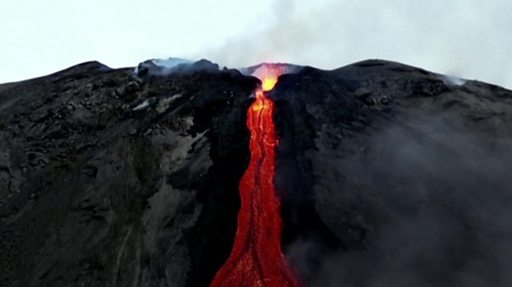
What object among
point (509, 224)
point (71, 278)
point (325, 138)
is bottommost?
point (71, 278)

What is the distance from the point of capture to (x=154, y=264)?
15.7 metres

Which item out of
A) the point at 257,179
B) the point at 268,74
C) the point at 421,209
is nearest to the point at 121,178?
the point at 257,179

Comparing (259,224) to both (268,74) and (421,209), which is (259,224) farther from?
(268,74)

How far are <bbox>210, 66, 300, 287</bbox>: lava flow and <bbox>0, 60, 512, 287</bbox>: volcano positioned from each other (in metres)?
0.03

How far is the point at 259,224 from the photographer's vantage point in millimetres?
16391

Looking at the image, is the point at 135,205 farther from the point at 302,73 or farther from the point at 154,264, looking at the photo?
the point at 302,73

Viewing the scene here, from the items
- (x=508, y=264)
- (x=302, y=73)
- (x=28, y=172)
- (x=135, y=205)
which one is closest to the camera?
(x=508, y=264)

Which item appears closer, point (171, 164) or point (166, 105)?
point (171, 164)

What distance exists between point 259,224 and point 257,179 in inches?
46.5

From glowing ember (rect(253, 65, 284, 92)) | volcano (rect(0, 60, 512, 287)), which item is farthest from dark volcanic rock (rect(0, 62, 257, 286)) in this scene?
glowing ember (rect(253, 65, 284, 92))

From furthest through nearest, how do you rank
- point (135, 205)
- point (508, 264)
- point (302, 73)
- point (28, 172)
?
point (302, 73) < point (28, 172) < point (135, 205) < point (508, 264)

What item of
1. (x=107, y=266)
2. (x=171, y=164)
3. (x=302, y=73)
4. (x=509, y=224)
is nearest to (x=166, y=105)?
(x=171, y=164)

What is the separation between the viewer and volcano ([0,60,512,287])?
611 inches

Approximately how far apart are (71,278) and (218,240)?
2.86 metres
